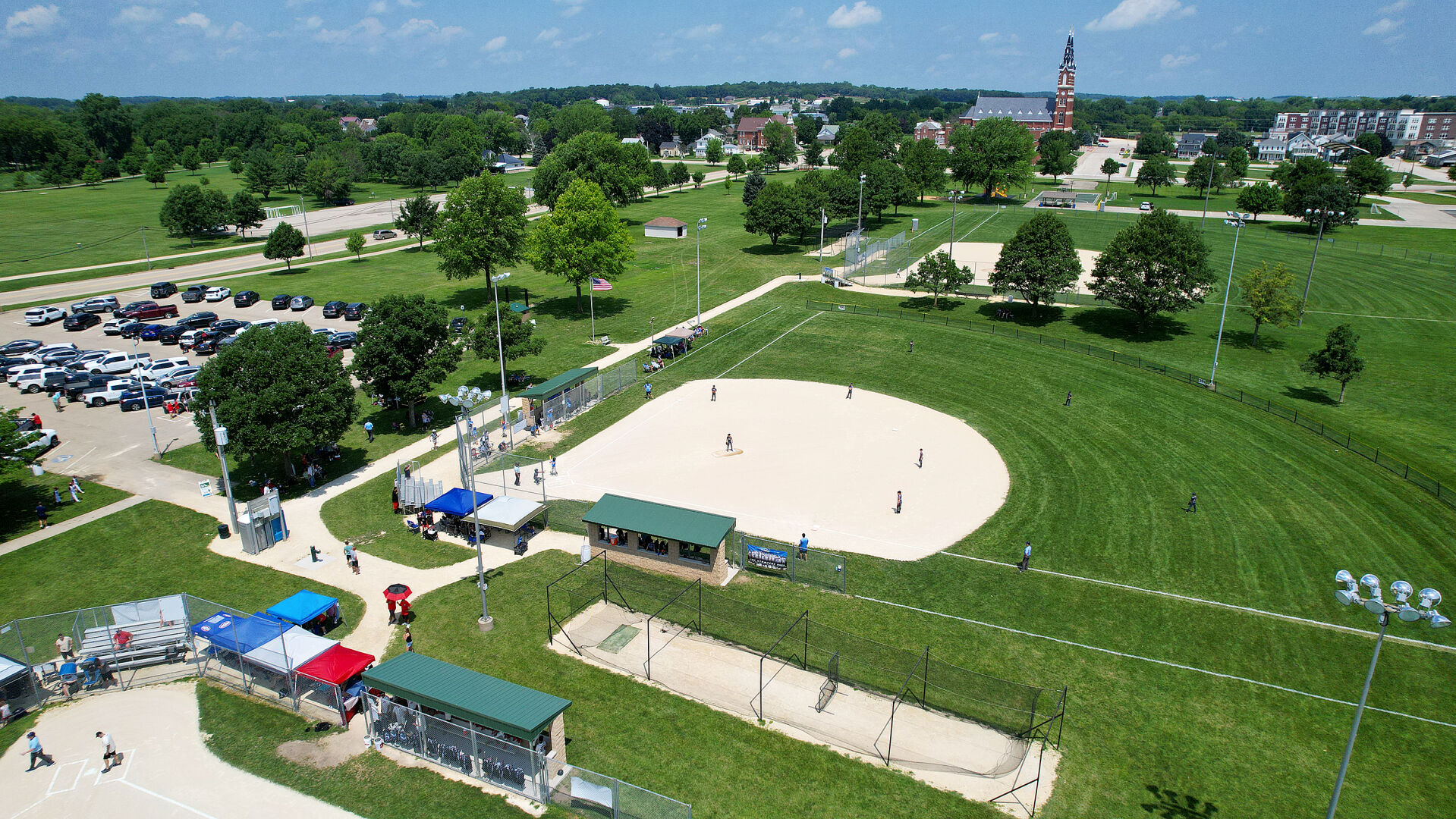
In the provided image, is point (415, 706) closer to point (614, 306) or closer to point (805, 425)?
point (805, 425)

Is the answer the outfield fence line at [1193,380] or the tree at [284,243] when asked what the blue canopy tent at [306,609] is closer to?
the outfield fence line at [1193,380]

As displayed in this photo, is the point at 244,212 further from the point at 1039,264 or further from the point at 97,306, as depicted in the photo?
the point at 1039,264

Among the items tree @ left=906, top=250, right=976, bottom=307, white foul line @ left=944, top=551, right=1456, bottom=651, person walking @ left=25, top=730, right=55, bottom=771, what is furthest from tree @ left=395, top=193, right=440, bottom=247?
white foul line @ left=944, top=551, right=1456, bottom=651

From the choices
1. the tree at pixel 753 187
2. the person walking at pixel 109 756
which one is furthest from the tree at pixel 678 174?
the person walking at pixel 109 756

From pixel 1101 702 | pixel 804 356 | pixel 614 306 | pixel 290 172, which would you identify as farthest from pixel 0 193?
pixel 1101 702

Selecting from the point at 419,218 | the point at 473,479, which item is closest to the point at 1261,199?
the point at 419,218

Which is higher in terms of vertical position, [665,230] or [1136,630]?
[665,230]
